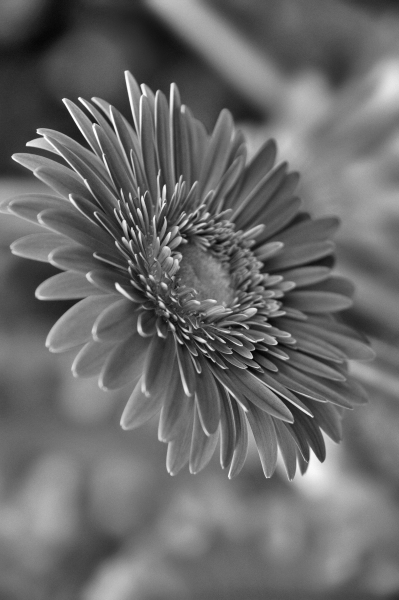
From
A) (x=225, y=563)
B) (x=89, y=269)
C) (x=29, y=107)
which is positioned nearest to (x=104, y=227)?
(x=89, y=269)

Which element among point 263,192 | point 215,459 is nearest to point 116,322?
point 263,192

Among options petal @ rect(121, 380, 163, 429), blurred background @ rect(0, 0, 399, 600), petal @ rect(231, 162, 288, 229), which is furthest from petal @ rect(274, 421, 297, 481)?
blurred background @ rect(0, 0, 399, 600)

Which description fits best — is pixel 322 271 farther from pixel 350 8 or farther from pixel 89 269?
pixel 350 8

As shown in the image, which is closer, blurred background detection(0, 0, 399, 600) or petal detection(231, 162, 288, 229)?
petal detection(231, 162, 288, 229)

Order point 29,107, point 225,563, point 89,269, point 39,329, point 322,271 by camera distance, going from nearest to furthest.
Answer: point 89,269, point 322,271, point 225,563, point 39,329, point 29,107

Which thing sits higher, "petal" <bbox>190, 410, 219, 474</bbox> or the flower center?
the flower center

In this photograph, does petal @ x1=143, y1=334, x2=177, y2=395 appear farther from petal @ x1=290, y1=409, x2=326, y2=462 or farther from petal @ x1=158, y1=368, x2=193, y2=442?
petal @ x1=290, y1=409, x2=326, y2=462

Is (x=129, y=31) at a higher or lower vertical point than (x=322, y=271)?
higher

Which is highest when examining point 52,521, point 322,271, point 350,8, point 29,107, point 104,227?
point 29,107

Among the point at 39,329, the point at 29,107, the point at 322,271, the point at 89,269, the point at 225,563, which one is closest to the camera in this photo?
the point at 89,269
